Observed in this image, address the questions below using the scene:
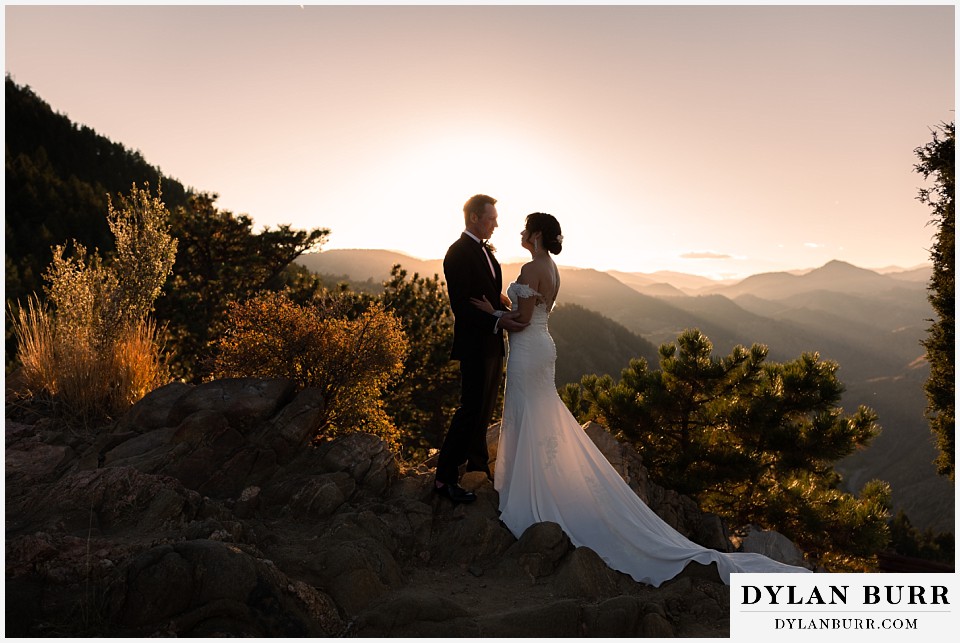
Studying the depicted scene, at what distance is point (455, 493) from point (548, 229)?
305 cm

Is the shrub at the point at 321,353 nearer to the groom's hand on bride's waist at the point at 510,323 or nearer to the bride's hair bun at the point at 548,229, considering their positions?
the groom's hand on bride's waist at the point at 510,323

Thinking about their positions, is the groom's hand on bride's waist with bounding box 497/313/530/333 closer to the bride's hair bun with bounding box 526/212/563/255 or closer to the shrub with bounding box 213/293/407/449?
the bride's hair bun with bounding box 526/212/563/255

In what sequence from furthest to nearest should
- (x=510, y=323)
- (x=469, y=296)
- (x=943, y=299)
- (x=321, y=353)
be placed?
(x=943, y=299), (x=321, y=353), (x=469, y=296), (x=510, y=323)

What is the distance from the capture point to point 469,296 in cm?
682

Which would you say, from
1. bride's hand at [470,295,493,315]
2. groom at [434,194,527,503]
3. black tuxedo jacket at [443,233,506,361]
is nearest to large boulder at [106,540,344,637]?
groom at [434,194,527,503]

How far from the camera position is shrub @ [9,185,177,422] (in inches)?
333

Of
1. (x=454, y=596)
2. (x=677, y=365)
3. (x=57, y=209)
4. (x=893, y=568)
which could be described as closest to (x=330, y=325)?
(x=454, y=596)

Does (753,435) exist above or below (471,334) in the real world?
below

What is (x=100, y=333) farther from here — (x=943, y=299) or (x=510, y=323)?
(x=943, y=299)

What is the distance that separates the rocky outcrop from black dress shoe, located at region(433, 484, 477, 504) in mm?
105

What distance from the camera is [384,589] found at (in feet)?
17.5

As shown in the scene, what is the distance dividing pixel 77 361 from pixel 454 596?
6.38 meters

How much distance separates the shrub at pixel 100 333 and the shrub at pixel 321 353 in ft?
5.59

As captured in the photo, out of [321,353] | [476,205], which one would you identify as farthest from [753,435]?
[321,353]
